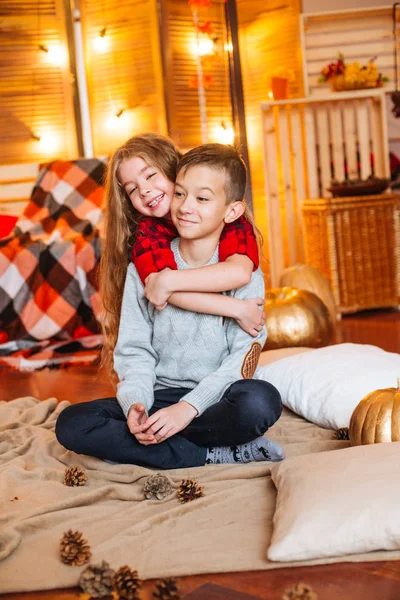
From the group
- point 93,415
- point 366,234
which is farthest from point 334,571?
point 366,234

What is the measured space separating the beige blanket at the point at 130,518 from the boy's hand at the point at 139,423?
80mm

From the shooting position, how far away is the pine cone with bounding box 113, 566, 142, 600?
1.06 m

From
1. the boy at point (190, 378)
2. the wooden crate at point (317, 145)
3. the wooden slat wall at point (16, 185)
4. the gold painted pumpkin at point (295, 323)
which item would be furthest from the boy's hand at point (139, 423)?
the wooden slat wall at point (16, 185)

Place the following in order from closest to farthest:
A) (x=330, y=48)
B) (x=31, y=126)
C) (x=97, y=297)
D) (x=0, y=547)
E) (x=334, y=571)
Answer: (x=334, y=571) < (x=0, y=547) < (x=97, y=297) < (x=330, y=48) < (x=31, y=126)

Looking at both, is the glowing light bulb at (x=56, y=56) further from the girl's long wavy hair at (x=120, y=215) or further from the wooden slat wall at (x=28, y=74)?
the girl's long wavy hair at (x=120, y=215)

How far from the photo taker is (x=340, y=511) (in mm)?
1167

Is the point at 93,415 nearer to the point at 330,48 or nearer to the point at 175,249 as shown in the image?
the point at 175,249

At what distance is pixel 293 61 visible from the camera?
4.71 metres

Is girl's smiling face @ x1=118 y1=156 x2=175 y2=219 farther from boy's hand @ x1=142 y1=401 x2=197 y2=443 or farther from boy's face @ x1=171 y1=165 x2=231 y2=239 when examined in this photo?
boy's hand @ x1=142 y1=401 x2=197 y2=443

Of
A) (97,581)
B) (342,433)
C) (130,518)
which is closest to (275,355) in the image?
(342,433)

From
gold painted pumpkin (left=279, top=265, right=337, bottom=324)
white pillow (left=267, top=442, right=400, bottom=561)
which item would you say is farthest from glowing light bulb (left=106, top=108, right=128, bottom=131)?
white pillow (left=267, top=442, right=400, bottom=561)

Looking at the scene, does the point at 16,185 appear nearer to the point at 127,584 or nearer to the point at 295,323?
the point at 295,323

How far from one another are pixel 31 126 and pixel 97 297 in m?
1.97

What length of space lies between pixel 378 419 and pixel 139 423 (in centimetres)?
47
